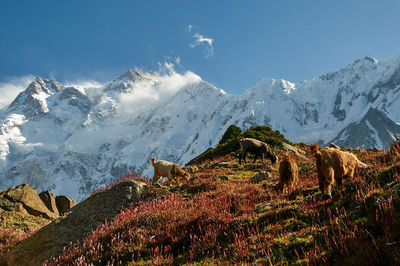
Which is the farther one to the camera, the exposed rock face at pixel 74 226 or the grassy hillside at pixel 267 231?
the exposed rock face at pixel 74 226

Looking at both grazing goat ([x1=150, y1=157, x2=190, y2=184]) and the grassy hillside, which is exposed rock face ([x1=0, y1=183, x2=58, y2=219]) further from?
the grassy hillside

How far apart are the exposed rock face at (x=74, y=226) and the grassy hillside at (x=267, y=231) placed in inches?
43.6

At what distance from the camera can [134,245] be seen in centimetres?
575

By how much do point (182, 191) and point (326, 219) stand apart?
6583 millimetres

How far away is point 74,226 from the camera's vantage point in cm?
782

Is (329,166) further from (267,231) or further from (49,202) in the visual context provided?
(49,202)

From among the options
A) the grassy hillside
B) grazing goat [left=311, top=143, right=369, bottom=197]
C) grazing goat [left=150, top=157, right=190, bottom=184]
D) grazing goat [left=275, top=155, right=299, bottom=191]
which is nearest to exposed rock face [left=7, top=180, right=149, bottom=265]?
the grassy hillside

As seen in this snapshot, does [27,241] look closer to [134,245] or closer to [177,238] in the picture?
[134,245]

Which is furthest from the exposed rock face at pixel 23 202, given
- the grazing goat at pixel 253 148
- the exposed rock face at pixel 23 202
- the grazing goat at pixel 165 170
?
the grazing goat at pixel 253 148

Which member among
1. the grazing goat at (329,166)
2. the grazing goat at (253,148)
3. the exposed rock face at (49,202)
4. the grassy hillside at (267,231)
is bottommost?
the grassy hillside at (267,231)

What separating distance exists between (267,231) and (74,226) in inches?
231

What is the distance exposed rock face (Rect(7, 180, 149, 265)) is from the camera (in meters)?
7.25

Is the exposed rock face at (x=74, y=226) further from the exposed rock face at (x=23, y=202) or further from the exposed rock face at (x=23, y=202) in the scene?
the exposed rock face at (x=23, y=202)

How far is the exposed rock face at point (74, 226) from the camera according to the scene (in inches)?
285
